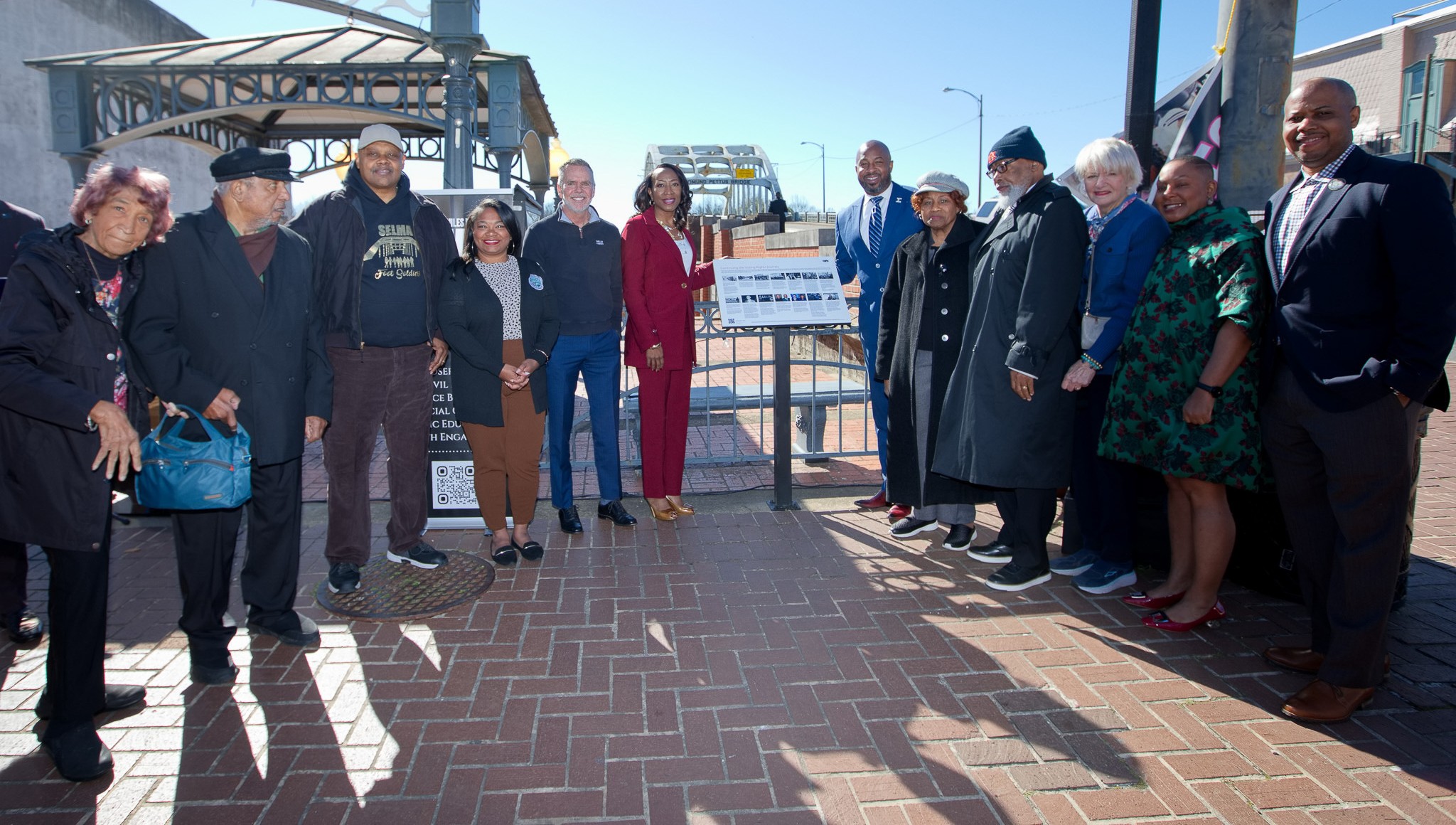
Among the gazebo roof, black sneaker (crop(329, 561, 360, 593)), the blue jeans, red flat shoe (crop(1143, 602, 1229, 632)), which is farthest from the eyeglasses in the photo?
the gazebo roof

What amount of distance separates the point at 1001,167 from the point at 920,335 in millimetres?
923

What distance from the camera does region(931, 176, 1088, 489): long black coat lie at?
3.75 metres

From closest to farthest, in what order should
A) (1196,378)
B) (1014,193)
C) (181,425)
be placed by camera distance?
1. (181,425)
2. (1196,378)
3. (1014,193)

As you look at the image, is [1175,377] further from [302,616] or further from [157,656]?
[157,656]

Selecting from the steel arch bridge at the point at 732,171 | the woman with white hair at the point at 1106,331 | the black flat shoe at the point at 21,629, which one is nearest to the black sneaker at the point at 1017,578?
the woman with white hair at the point at 1106,331

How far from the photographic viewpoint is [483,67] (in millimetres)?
8742

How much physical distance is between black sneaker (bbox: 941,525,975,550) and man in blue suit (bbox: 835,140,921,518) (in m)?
0.45

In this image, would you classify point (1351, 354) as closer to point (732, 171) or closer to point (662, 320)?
point (662, 320)

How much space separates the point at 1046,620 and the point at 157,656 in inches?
146

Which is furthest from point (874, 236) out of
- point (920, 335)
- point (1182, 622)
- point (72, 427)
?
point (72, 427)

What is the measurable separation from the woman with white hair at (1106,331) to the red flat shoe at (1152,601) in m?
0.14

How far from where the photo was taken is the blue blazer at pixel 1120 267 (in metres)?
3.69

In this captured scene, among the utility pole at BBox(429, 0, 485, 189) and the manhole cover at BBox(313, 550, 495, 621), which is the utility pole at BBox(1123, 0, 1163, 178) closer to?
the manhole cover at BBox(313, 550, 495, 621)

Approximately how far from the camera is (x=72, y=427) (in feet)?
8.39
